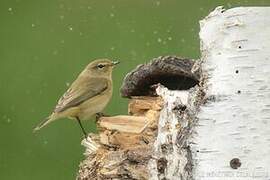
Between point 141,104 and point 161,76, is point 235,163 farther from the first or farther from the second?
point 141,104

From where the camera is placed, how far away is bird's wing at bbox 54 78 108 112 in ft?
27.2

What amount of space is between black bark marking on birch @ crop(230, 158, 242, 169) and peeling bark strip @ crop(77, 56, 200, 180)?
7.6 inches

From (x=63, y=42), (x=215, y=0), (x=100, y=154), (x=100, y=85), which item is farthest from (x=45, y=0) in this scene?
(x=100, y=154)

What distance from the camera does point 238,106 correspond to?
5.75m

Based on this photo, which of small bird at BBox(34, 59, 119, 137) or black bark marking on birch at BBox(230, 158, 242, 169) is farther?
small bird at BBox(34, 59, 119, 137)

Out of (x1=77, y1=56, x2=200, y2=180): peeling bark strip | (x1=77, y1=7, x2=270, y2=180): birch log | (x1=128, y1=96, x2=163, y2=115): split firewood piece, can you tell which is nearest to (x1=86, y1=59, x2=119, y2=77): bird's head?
(x1=77, y1=56, x2=200, y2=180): peeling bark strip

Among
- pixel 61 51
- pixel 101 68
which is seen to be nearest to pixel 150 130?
pixel 101 68

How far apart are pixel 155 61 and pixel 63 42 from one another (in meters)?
6.04

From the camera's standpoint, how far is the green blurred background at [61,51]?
11281 millimetres

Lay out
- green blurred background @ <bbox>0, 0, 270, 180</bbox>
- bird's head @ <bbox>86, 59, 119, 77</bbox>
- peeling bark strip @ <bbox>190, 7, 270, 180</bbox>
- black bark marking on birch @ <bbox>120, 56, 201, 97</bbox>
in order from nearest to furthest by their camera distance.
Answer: peeling bark strip @ <bbox>190, 7, 270, 180</bbox>
black bark marking on birch @ <bbox>120, 56, 201, 97</bbox>
bird's head @ <bbox>86, 59, 119, 77</bbox>
green blurred background @ <bbox>0, 0, 270, 180</bbox>

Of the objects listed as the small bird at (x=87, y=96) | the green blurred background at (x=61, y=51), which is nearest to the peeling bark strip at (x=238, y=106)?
the small bird at (x=87, y=96)

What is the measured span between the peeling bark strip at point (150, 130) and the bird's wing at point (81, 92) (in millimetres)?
1185

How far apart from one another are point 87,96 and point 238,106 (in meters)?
2.67

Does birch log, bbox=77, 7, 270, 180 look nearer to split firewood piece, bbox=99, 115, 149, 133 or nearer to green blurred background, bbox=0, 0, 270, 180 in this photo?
split firewood piece, bbox=99, 115, 149, 133
